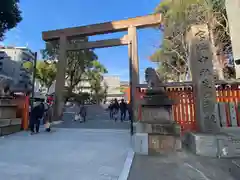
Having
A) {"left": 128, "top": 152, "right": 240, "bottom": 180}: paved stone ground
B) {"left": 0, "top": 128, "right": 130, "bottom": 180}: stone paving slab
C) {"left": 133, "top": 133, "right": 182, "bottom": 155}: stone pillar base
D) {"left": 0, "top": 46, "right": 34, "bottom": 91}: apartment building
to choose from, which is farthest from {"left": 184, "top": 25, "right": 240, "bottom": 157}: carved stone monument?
{"left": 0, "top": 46, "right": 34, "bottom": 91}: apartment building

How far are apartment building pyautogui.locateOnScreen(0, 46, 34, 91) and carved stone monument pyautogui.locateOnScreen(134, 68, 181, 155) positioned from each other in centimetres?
3134

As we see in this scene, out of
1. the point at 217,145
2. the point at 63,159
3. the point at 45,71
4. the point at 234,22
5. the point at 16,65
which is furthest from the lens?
the point at 16,65

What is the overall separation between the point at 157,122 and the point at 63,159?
9.03 ft

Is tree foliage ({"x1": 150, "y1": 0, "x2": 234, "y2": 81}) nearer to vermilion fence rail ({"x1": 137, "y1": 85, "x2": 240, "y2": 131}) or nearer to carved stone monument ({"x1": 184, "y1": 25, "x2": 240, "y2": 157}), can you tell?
vermilion fence rail ({"x1": 137, "y1": 85, "x2": 240, "y2": 131})

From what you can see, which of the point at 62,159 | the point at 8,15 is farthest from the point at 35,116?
the point at 8,15

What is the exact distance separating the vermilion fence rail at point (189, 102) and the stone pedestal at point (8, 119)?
6.80m

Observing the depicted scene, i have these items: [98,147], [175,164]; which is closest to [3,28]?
[98,147]

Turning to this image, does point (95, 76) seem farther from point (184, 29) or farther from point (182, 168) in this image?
point (182, 168)

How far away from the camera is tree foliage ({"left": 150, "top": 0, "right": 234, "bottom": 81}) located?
43.6 ft

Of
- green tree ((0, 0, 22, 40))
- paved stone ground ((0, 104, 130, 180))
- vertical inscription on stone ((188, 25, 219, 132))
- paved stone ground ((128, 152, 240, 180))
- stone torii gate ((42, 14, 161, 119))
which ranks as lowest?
paved stone ground ((128, 152, 240, 180))

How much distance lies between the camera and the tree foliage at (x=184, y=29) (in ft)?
43.6

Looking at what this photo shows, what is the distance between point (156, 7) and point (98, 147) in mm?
17846

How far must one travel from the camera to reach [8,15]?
11.8 meters

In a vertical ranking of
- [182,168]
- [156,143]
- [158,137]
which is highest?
[158,137]
